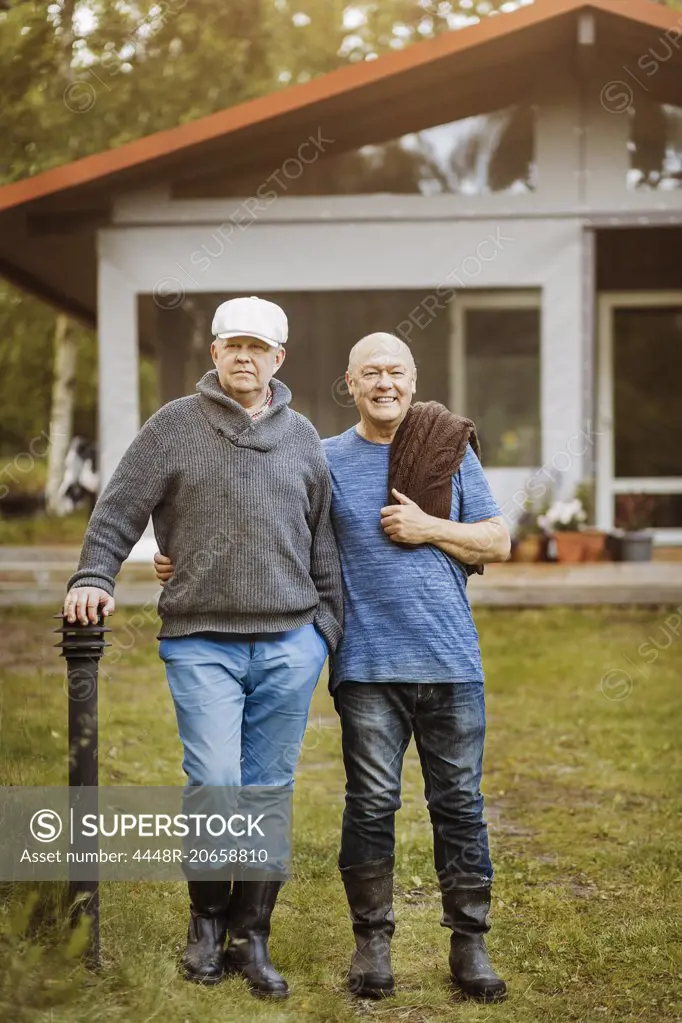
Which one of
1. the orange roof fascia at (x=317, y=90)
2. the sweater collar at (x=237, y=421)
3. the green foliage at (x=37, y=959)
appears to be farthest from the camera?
the orange roof fascia at (x=317, y=90)

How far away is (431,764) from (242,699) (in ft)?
1.80

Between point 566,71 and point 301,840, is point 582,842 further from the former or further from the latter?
point 566,71

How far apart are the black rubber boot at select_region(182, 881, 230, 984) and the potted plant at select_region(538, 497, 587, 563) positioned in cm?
792

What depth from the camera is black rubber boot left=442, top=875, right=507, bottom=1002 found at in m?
3.46

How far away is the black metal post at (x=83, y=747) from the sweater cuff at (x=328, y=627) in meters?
0.55

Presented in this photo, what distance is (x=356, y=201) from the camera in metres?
11.2

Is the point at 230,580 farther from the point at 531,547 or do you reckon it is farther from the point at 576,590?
the point at 531,547

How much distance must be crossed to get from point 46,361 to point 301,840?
78.3 ft

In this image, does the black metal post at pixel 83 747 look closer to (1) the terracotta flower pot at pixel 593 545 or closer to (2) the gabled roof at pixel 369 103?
(2) the gabled roof at pixel 369 103

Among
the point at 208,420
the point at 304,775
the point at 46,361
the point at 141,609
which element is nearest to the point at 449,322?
the point at 141,609

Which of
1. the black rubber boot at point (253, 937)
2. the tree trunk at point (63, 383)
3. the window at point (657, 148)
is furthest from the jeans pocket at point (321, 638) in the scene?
the tree trunk at point (63, 383)

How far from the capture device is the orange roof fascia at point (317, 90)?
33.6ft

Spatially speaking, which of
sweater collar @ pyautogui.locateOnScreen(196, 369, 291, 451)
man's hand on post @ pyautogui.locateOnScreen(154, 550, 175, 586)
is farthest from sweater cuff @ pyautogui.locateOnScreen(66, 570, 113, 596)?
sweater collar @ pyautogui.locateOnScreen(196, 369, 291, 451)

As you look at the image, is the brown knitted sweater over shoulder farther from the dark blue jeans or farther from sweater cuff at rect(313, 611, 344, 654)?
the dark blue jeans
